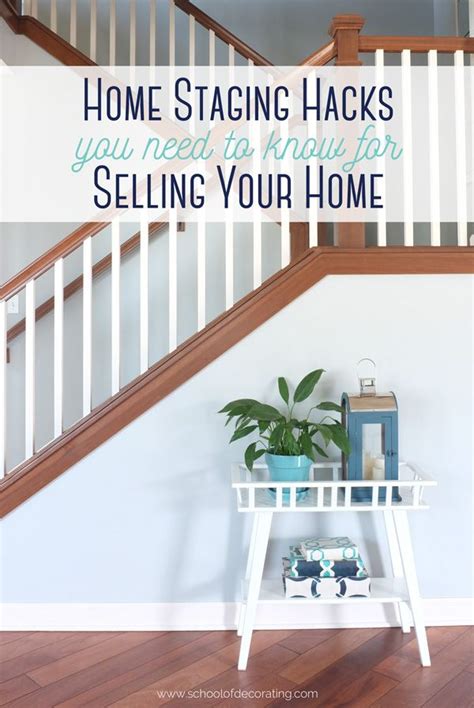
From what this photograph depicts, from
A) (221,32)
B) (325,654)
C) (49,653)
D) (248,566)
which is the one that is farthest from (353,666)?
(221,32)

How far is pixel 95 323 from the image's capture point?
10.7ft

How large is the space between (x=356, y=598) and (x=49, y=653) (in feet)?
3.47

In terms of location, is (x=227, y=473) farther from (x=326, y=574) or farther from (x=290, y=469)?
(x=326, y=574)

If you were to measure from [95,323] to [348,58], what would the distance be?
1.89m

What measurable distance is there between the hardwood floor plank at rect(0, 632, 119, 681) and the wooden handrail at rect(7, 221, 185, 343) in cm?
164

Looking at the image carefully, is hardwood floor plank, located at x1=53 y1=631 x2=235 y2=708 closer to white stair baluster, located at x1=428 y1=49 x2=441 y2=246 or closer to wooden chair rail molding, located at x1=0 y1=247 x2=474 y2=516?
wooden chair rail molding, located at x1=0 y1=247 x2=474 y2=516

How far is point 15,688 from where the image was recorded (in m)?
1.78

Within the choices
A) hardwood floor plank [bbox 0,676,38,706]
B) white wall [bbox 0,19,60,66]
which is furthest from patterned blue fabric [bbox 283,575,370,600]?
white wall [bbox 0,19,60,66]

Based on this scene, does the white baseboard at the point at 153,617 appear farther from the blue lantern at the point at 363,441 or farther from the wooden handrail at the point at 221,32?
the wooden handrail at the point at 221,32

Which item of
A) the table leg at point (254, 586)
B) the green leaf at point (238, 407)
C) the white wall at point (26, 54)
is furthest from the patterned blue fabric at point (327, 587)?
the white wall at point (26, 54)

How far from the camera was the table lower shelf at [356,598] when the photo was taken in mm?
1872

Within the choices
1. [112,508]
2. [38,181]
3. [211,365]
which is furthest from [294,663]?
[38,181]

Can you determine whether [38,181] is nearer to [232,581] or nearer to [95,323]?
[95,323]

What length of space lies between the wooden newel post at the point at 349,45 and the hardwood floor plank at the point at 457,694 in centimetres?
148
